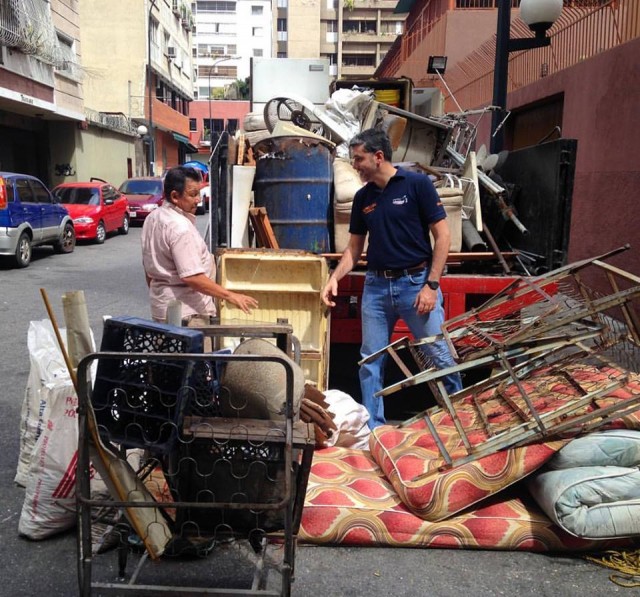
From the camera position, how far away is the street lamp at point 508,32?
8.54 metres

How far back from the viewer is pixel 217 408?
2.63 m

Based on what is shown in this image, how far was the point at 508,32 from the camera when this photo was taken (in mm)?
9016

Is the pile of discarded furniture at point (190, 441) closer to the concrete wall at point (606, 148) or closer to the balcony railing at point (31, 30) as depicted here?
the concrete wall at point (606, 148)

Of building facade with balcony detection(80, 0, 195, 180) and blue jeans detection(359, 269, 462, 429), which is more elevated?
building facade with balcony detection(80, 0, 195, 180)

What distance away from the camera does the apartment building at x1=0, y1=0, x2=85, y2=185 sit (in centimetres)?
1959

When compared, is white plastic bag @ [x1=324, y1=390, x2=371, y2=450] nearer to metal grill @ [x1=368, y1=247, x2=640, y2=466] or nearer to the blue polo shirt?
metal grill @ [x1=368, y1=247, x2=640, y2=466]

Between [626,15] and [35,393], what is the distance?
356 inches

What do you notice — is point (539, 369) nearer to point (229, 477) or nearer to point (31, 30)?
point (229, 477)

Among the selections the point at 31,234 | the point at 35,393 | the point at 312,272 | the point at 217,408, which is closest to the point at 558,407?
the point at 217,408

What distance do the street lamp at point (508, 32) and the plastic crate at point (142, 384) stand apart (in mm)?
7004

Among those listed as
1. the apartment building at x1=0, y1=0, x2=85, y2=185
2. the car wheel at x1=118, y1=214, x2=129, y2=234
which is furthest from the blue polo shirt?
the apartment building at x1=0, y1=0, x2=85, y2=185

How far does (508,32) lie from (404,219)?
237 inches

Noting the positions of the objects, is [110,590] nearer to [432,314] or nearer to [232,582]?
[232,582]

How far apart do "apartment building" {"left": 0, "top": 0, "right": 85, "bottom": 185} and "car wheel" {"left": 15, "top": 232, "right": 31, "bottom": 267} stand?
25.7 feet
